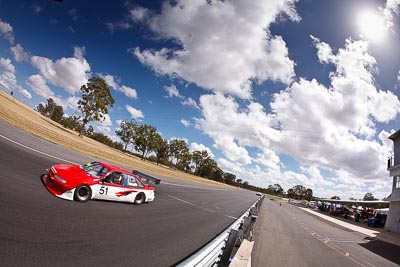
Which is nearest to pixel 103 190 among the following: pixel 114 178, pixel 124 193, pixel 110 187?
pixel 110 187

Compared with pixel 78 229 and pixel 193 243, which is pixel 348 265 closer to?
pixel 193 243

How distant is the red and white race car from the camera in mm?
8212

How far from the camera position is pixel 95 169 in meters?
9.64

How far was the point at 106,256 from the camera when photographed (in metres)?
5.04

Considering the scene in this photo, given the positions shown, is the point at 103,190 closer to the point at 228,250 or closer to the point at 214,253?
the point at 228,250

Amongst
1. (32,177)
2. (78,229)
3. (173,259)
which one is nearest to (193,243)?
(173,259)

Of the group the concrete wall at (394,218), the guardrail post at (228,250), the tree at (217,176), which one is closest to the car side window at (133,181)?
the guardrail post at (228,250)

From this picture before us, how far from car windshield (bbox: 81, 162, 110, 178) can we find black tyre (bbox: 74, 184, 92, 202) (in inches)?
28.6

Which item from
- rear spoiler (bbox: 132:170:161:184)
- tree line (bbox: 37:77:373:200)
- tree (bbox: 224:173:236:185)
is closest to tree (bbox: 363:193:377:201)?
tree line (bbox: 37:77:373:200)

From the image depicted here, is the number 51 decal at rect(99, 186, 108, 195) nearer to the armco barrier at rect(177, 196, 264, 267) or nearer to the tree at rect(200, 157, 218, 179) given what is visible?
the armco barrier at rect(177, 196, 264, 267)

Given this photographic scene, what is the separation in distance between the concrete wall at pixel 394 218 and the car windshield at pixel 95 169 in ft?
105

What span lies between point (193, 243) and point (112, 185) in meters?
3.99

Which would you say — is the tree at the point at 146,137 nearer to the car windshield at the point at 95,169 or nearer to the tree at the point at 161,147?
the tree at the point at 161,147

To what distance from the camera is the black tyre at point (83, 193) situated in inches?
326
